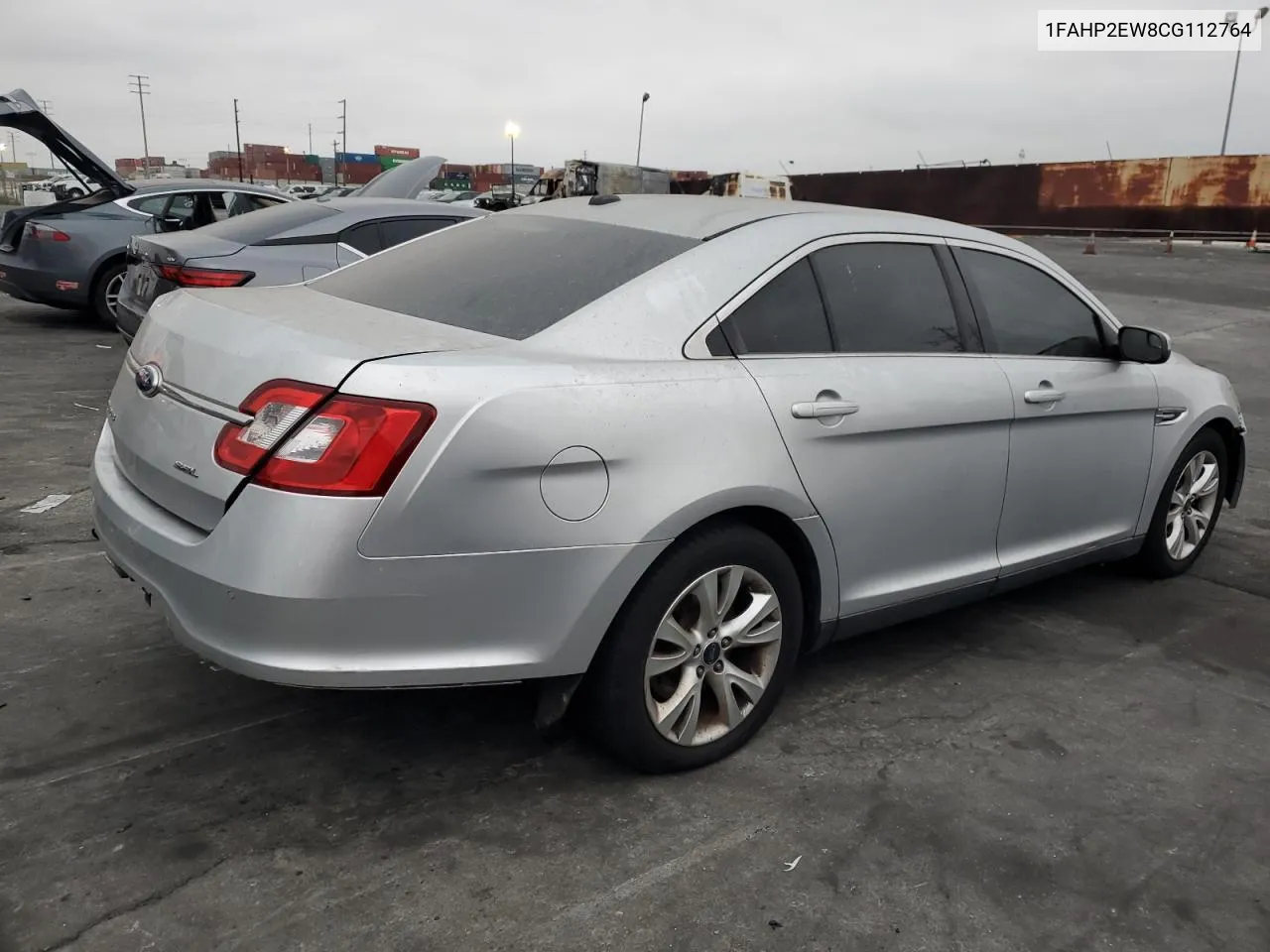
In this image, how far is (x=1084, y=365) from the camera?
396 cm

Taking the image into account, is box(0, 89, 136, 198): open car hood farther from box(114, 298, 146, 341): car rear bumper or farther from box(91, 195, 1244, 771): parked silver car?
box(91, 195, 1244, 771): parked silver car

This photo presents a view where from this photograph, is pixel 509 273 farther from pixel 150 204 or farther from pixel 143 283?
pixel 150 204

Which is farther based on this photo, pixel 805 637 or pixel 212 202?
pixel 212 202

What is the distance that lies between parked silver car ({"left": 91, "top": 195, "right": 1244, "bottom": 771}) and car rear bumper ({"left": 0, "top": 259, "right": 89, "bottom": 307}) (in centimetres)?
791

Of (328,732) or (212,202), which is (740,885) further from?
(212,202)

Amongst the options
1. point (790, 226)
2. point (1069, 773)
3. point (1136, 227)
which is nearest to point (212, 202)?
point (790, 226)

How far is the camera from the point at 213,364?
8.48 feet

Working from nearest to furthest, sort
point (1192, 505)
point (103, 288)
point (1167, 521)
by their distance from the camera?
point (1167, 521), point (1192, 505), point (103, 288)

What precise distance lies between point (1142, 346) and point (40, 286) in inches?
381

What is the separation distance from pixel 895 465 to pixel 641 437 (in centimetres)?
100

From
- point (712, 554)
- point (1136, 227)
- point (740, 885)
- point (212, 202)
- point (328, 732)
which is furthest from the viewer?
point (1136, 227)

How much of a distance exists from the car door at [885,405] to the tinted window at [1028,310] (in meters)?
0.15

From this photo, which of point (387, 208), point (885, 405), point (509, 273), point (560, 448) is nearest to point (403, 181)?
point (387, 208)

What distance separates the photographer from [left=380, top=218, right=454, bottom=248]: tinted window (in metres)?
7.57
